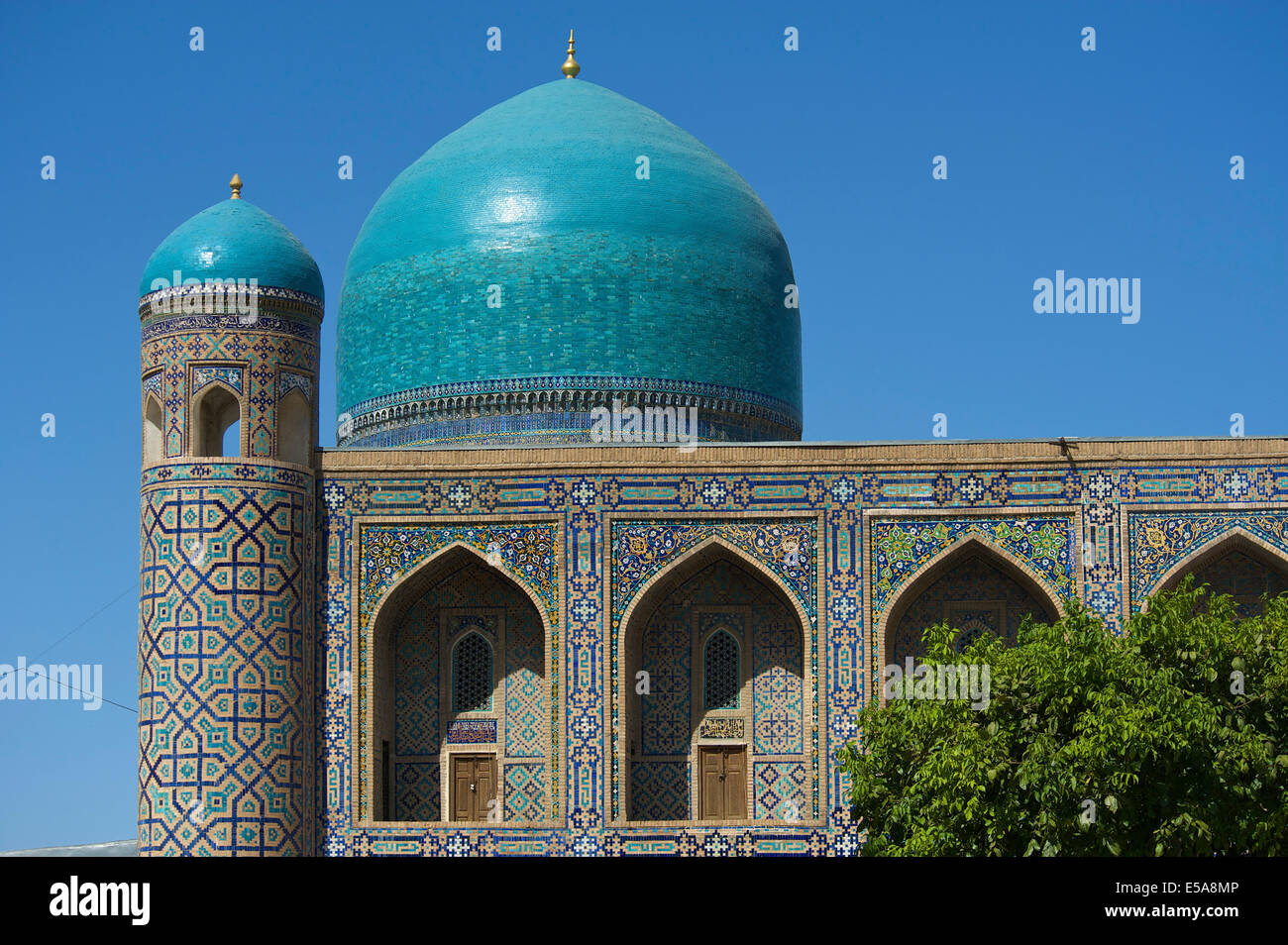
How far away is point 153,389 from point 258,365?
2.98 ft

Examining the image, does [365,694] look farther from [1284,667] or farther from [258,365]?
[1284,667]

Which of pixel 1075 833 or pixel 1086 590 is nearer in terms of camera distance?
pixel 1075 833

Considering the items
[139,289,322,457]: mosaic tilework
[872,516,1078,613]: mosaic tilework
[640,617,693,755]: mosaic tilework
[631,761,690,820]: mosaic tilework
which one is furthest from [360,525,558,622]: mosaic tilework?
[872,516,1078,613]: mosaic tilework

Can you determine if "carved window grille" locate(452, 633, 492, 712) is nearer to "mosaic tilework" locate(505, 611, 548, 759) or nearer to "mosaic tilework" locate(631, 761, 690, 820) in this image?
"mosaic tilework" locate(505, 611, 548, 759)

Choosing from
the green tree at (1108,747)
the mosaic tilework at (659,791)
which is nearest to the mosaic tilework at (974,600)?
the mosaic tilework at (659,791)

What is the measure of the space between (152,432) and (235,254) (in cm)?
157

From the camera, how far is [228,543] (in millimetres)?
16344

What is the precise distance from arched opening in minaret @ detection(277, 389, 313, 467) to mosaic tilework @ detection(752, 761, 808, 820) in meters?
4.30

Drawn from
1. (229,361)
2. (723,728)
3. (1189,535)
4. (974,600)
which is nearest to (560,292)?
(229,361)

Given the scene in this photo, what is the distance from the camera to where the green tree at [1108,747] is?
1316 centimetres

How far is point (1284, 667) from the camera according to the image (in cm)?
1373

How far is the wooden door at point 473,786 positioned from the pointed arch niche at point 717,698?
1.12 metres

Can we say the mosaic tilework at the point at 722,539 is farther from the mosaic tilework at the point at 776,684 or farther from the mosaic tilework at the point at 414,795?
the mosaic tilework at the point at 414,795
